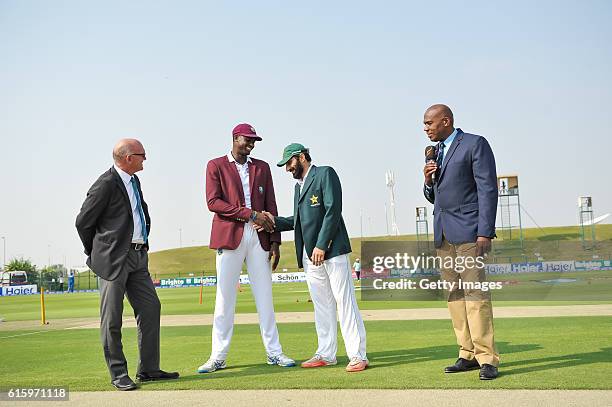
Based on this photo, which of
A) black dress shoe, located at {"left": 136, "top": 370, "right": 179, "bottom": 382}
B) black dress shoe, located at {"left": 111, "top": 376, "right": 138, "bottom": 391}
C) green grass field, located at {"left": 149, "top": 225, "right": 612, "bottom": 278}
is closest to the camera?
black dress shoe, located at {"left": 111, "top": 376, "right": 138, "bottom": 391}

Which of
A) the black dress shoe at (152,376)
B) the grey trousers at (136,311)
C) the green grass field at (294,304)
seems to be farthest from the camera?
the green grass field at (294,304)

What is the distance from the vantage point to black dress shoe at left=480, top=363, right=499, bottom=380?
591cm

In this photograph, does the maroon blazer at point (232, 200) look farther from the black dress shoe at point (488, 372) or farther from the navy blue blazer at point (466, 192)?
the black dress shoe at point (488, 372)

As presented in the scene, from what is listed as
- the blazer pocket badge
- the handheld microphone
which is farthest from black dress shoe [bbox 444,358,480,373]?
the blazer pocket badge

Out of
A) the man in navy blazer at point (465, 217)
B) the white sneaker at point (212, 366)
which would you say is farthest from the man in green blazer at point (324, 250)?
the man in navy blazer at point (465, 217)

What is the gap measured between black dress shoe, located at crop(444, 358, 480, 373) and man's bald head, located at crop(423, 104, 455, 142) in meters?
2.06

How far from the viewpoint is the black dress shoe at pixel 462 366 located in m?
6.39

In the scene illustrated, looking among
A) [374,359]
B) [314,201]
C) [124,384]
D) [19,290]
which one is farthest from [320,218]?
[19,290]

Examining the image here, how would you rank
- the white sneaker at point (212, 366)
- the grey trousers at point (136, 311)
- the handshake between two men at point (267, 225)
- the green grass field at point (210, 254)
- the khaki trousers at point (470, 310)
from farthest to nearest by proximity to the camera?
the green grass field at point (210, 254) < the handshake between two men at point (267, 225) < the white sneaker at point (212, 366) < the grey trousers at point (136, 311) < the khaki trousers at point (470, 310)

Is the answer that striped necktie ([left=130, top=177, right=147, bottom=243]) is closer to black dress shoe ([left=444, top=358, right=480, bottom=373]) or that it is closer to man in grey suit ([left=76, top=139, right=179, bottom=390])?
man in grey suit ([left=76, top=139, right=179, bottom=390])

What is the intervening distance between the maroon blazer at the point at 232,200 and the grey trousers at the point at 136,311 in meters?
0.88

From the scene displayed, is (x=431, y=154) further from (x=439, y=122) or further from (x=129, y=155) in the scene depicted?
(x=129, y=155)

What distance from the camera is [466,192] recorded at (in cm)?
650

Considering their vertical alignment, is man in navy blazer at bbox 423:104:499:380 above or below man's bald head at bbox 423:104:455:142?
below
